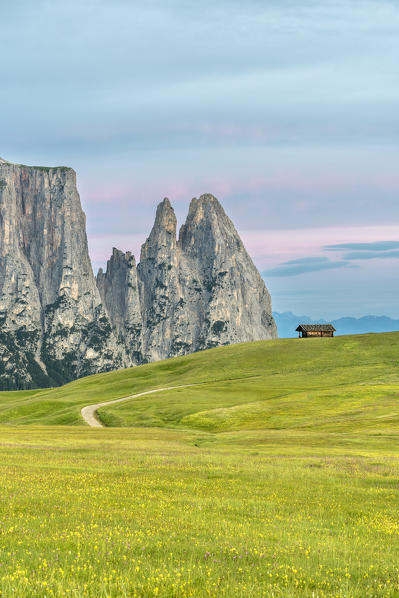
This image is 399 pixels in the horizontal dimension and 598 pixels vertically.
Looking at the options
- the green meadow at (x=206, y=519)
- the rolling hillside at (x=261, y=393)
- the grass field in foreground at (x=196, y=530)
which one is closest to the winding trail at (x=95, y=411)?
the rolling hillside at (x=261, y=393)

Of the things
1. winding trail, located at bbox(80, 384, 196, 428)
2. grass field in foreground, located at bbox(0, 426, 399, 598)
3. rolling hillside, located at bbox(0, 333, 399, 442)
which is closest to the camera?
grass field in foreground, located at bbox(0, 426, 399, 598)

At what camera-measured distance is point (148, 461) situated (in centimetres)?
4322

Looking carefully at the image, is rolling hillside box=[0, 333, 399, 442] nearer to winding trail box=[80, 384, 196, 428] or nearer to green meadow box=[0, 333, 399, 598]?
winding trail box=[80, 384, 196, 428]

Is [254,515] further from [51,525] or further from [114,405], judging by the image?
[114,405]

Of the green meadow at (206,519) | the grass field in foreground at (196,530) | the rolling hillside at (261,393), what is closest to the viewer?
the grass field in foreground at (196,530)

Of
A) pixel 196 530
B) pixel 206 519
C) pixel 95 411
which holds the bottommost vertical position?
pixel 206 519

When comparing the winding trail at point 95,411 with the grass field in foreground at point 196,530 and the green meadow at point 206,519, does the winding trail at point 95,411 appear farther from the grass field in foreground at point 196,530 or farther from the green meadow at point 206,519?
the grass field in foreground at point 196,530

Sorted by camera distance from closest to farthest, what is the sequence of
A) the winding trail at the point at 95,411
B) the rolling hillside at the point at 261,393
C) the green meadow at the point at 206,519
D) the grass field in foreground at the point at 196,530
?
1. the grass field in foreground at the point at 196,530
2. the green meadow at the point at 206,519
3. the rolling hillside at the point at 261,393
4. the winding trail at the point at 95,411

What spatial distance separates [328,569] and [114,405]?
117919 millimetres

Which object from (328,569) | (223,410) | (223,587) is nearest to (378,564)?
(328,569)

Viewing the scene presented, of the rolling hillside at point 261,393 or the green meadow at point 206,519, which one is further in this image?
the rolling hillside at point 261,393

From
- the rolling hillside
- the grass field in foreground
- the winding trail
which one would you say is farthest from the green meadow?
the winding trail

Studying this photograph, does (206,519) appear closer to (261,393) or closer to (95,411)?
(95,411)

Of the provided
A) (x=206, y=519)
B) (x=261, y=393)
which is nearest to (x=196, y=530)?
(x=206, y=519)
